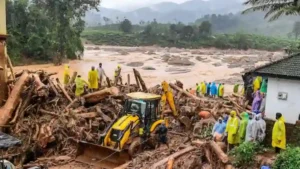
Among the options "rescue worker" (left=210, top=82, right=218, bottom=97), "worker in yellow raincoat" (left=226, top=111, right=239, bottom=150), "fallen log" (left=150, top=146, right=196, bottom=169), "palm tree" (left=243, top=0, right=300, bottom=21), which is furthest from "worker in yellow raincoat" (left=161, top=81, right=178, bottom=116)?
"palm tree" (left=243, top=0, right=300, bottom=21)

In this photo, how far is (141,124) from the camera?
46.7 ft

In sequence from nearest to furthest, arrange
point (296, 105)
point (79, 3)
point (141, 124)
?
point (296, 105), point (141, 124), point (79, 3)

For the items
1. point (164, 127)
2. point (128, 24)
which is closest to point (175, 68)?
point (164, 127)

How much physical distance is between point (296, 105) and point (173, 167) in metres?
4.27

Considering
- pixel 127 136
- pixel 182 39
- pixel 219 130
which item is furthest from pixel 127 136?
pixel 182 39

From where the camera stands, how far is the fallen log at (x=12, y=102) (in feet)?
52.1

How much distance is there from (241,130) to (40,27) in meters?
40.6

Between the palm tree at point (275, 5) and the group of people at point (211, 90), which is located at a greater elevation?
the palm tree at point (275, 5)

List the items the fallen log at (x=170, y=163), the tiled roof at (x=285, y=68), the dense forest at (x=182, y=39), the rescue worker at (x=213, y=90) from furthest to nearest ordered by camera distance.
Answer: the dense forest at (x=182, y=39)
the rescue worker at (x=213, y=90)
the tiled roof at (x=285, y=68)
the fallen log at (x=170, y=163)

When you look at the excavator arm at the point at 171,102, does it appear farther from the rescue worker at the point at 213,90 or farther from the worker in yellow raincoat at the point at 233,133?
the rescue worker at the point at 213,90

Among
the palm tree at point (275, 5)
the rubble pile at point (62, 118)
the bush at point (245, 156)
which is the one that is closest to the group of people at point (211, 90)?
the palm tree at point (275, 5)

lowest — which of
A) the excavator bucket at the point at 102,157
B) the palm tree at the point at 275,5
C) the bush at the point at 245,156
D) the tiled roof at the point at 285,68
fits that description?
the excavator bucket at the point at 102,157

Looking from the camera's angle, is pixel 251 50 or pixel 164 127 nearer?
pixel 164 127

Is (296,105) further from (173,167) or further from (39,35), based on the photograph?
(39,35)
